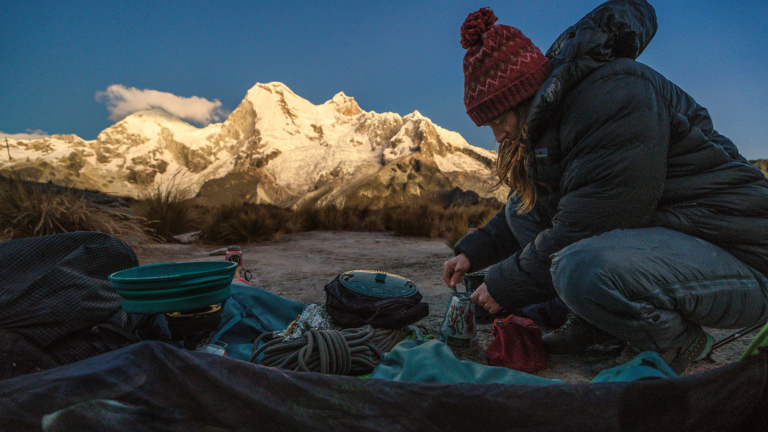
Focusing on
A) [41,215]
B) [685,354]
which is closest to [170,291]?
[685,354]

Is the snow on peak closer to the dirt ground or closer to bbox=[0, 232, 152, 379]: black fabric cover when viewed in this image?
the dirt ground

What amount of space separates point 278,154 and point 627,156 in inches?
1794

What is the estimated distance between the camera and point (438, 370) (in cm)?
92

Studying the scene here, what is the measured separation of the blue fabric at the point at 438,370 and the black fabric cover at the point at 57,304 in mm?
843

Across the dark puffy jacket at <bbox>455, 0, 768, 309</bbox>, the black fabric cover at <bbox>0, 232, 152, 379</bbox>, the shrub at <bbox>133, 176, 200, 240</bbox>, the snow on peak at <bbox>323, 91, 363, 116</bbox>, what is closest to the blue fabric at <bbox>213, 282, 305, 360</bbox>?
the black fabric cover at <bbox>0, 232, 152, 379</bbox>

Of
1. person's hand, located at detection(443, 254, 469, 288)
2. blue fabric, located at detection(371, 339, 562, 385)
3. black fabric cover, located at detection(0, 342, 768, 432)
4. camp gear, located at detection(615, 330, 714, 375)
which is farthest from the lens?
person's hand, located at detection(443, 254, 469, 288)

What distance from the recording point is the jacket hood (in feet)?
3.45

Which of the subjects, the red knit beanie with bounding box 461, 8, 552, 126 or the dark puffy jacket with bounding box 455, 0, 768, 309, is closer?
the dark puffy jacket with bounding box 455, 0, 768, 309

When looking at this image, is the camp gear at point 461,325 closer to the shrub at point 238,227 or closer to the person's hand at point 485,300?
the person's hand at point 485,300

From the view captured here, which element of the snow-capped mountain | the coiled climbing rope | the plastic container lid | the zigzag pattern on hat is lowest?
the coiled climbing rope

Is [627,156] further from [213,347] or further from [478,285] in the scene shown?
[213,347]

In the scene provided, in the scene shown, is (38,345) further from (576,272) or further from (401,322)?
(576,272)

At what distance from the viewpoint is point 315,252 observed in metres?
4.38

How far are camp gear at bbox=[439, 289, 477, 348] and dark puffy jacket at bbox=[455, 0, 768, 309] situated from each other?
246mm
